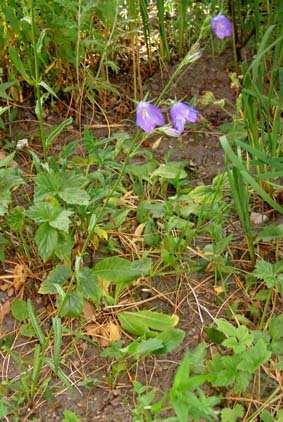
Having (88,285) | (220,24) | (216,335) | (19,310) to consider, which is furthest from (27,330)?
(220,24)

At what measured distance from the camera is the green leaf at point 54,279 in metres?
1.74

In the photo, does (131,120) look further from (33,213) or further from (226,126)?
(33,213)

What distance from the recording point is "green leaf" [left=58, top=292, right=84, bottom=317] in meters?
1.70

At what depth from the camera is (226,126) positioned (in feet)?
7.27

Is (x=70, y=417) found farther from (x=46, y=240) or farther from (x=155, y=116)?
(x=155, y=116)

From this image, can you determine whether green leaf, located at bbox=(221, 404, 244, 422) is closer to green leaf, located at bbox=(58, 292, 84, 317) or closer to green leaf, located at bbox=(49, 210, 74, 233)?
green leaf, located at bbox=(58, 292, 84, 317)

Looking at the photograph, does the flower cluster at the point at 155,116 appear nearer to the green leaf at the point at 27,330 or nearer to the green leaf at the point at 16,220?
the green leaf at the point at 16,220

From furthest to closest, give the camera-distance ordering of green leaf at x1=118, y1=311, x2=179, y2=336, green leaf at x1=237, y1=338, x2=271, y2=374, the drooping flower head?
1. the drooping flower head
2. green leaf at x1=118, y1=311, x2=179, y2=336
3. green leaf at x1=237, y1=338, x2=271, y2=374

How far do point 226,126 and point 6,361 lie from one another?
95 cm

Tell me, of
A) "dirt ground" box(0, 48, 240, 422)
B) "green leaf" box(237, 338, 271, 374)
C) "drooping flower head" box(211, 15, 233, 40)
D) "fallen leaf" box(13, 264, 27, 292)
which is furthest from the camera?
"drooping flower head" box(211, 15, 233, 40)

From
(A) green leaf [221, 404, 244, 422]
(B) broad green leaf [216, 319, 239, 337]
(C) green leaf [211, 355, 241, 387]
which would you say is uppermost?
(B) broad green leaf [216, 319, 239, 337]

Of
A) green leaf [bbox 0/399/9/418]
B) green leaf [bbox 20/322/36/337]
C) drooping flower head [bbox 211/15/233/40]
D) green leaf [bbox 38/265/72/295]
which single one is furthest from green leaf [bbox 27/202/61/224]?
drooping flower head [bbox 211/15/233/40]

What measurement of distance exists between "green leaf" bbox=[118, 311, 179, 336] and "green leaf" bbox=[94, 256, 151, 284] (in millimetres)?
84

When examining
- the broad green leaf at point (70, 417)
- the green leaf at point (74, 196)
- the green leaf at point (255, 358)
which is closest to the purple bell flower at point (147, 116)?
the green leaf at point (74, 196)
